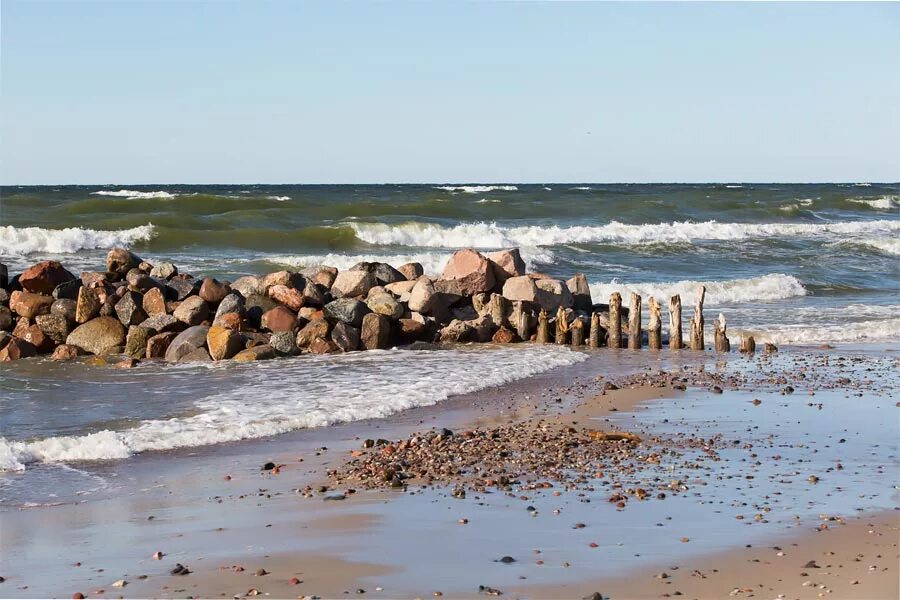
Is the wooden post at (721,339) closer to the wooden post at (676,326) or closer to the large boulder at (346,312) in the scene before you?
the wooden post at (676,326)

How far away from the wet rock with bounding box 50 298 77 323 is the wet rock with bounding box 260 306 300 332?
8.32 feet

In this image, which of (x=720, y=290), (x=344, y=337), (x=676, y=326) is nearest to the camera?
(x=344, y=337)

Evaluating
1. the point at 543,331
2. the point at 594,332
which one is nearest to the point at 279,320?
the point at 543,331

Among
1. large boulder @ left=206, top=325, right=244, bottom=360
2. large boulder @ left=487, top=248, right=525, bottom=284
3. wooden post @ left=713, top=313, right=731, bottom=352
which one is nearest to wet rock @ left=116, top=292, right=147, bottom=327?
large boulder @ left=206, top=325, right=244, bottom=360

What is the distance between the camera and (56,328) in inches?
575

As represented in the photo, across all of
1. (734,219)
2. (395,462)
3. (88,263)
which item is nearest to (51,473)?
(395,462)

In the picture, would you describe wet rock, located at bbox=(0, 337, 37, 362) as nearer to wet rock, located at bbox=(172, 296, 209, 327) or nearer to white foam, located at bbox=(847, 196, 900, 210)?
wet rock, located at bbox=(172, 296, 209, 327)

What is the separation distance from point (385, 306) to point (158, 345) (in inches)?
122

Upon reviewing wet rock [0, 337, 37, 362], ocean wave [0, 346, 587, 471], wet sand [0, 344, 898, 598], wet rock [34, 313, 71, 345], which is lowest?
ocean wave [0, 346, 587, 471]

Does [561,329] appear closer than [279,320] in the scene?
No

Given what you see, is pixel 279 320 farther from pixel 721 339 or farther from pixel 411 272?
pixel 721 339

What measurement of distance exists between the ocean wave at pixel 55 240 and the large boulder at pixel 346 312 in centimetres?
1626

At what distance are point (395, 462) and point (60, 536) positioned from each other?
2.56m

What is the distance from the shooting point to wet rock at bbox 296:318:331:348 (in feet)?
47.3
